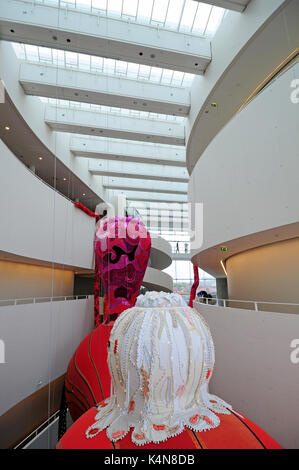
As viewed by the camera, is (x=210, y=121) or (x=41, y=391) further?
(x=210, y=121)

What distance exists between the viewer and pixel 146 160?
982cm

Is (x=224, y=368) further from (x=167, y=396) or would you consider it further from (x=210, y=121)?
(x=210, y=121)

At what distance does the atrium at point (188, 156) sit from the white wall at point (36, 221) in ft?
0.14

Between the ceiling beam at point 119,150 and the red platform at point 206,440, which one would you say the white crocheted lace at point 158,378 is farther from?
the ceiling beam at point 119,150

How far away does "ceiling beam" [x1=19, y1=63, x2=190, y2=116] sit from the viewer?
6.56 m

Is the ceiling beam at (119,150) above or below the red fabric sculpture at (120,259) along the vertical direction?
above

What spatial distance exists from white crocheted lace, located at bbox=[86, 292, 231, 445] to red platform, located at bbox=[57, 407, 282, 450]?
22 millimetres

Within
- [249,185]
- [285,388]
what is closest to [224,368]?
[285,388]

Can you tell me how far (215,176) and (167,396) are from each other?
5000mm

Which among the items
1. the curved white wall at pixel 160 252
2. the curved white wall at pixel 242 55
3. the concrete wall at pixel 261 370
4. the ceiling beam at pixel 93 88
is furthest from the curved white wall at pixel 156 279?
the concrete wall at pixel 261 370

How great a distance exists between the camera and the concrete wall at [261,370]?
131 inches

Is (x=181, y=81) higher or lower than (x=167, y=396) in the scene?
higher

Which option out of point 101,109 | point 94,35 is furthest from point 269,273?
point 101,109
